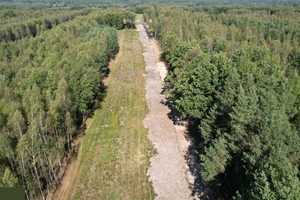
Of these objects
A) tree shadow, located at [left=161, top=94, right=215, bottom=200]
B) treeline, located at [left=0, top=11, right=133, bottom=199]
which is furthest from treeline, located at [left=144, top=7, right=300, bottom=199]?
treeline, located at [left=0, top=11, right=133, bottom=199]

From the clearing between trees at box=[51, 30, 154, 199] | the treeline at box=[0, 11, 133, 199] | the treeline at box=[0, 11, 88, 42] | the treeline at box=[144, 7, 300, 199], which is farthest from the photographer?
the treeline at box=[0, 11, 88, 42]

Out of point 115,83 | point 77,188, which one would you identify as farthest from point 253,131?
point 115,83

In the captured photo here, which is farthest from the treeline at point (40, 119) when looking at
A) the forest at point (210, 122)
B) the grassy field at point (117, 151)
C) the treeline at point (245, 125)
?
the treeline at point (245, 125)

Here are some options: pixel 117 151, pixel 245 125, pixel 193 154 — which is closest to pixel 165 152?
pixel 193 154

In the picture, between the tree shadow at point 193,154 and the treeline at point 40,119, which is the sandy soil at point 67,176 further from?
the tree shadow at point 193,154

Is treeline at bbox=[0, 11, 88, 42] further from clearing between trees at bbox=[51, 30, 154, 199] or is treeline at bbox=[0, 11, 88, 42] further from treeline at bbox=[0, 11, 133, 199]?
clearing between trees at bbox=[51, 30, 154, 199]

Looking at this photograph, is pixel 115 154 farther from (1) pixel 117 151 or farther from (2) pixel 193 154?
(2) pixel 193 154

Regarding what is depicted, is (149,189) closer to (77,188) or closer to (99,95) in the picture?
(77,188)
